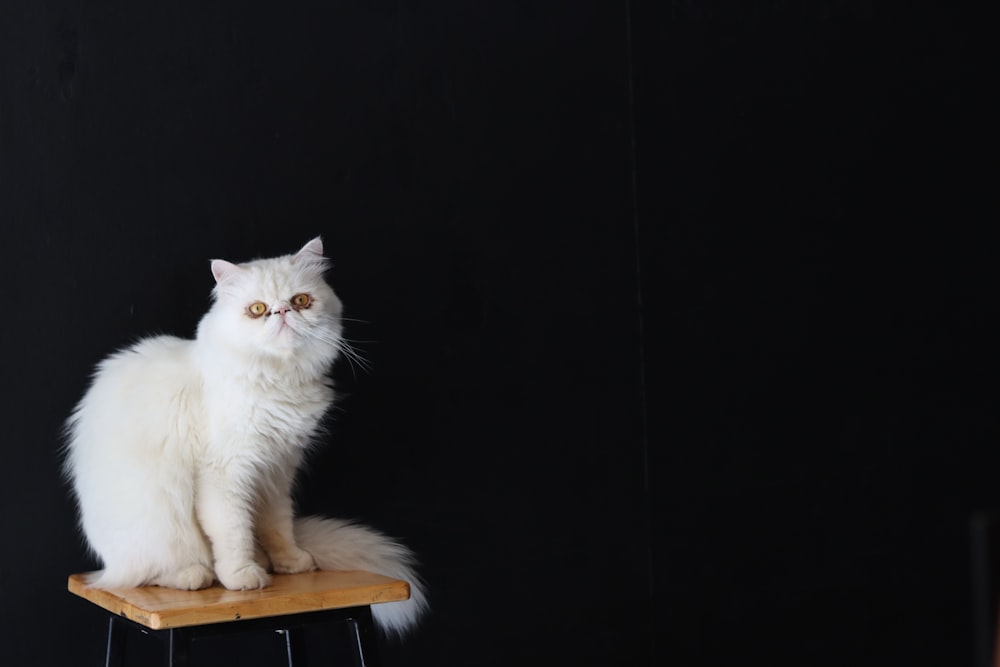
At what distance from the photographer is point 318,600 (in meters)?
1.63

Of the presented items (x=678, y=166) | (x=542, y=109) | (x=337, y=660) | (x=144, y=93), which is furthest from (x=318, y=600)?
(x=678, y=166)

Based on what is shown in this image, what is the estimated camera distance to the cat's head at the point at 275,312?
1.77 m

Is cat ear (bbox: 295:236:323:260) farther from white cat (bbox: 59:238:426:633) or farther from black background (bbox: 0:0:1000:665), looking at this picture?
black background (bbox: 0:0:1000:665)

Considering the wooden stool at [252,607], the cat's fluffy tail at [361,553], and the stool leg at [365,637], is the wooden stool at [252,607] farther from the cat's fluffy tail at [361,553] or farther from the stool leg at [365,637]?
the cat's fluffy tail at [361,553]

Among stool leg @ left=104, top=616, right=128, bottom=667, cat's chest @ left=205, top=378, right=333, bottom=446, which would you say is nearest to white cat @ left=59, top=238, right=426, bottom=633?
cat's chest @ left=205, top=378, right=333, bottom=446

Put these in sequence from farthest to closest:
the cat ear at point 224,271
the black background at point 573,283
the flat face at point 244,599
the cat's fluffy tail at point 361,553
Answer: the black background at point 573,283 < the cat's fluffy tail at point 361,553 < the cat ear at point 224,271 < the flat face at point 244,599

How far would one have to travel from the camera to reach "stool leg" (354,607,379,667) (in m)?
1.71

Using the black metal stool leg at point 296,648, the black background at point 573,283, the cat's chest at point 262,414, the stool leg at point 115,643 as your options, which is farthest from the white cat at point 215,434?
the black background at point 573,283

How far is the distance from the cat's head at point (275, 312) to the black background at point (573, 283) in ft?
1.26

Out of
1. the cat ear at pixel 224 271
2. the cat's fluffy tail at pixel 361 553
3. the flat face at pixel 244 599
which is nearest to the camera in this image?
the flat face at pixel 244 599

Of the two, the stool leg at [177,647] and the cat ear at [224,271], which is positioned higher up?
the cat ear at [224,271]

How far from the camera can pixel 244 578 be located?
1.70 metres

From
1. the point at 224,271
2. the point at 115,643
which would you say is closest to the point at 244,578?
the point at 115,643

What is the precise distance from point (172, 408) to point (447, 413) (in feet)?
2.50
